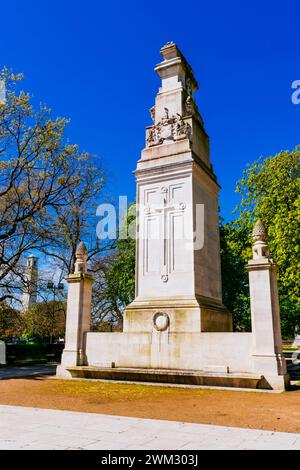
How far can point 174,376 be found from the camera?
506 inches

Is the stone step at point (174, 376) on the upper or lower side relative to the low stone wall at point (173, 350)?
lower

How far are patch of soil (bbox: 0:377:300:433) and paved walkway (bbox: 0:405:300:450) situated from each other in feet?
2.42

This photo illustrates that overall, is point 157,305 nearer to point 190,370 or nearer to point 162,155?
point 190,370

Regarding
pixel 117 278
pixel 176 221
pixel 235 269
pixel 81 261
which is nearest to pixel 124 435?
pixel 176 221

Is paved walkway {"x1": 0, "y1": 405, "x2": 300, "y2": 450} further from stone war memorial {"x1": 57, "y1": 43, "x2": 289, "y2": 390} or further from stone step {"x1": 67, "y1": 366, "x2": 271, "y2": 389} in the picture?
stone war memorial {"x1": 57, "y1": 43, "x2": 289, "y2": 390}

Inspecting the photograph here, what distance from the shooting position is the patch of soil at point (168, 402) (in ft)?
25.9

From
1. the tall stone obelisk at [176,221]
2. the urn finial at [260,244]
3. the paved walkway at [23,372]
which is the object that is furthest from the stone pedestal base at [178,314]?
the paved walkway at [23,372]

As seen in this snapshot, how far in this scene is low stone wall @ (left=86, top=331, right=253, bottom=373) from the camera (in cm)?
1268

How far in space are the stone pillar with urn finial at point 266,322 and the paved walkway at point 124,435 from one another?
18.1 ft

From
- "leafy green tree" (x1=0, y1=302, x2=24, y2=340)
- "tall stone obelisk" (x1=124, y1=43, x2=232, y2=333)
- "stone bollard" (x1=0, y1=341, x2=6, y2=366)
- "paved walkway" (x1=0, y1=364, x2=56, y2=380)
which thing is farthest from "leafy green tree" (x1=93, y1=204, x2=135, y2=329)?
"tall stone obelisk" (x1=124, y1=43, x2=232, y2=333)

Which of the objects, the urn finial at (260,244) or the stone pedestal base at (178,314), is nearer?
the urn finial at (260,244)

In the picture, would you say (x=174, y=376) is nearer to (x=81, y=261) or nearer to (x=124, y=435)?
(x=81, y=261)

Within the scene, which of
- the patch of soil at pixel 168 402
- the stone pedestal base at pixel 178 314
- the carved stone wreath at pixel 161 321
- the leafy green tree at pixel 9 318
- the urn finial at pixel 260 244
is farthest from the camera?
the leafy green tree at pixel 9 318

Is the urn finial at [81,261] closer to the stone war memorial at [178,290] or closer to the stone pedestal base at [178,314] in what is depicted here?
the stone war memorial at [178,290]
